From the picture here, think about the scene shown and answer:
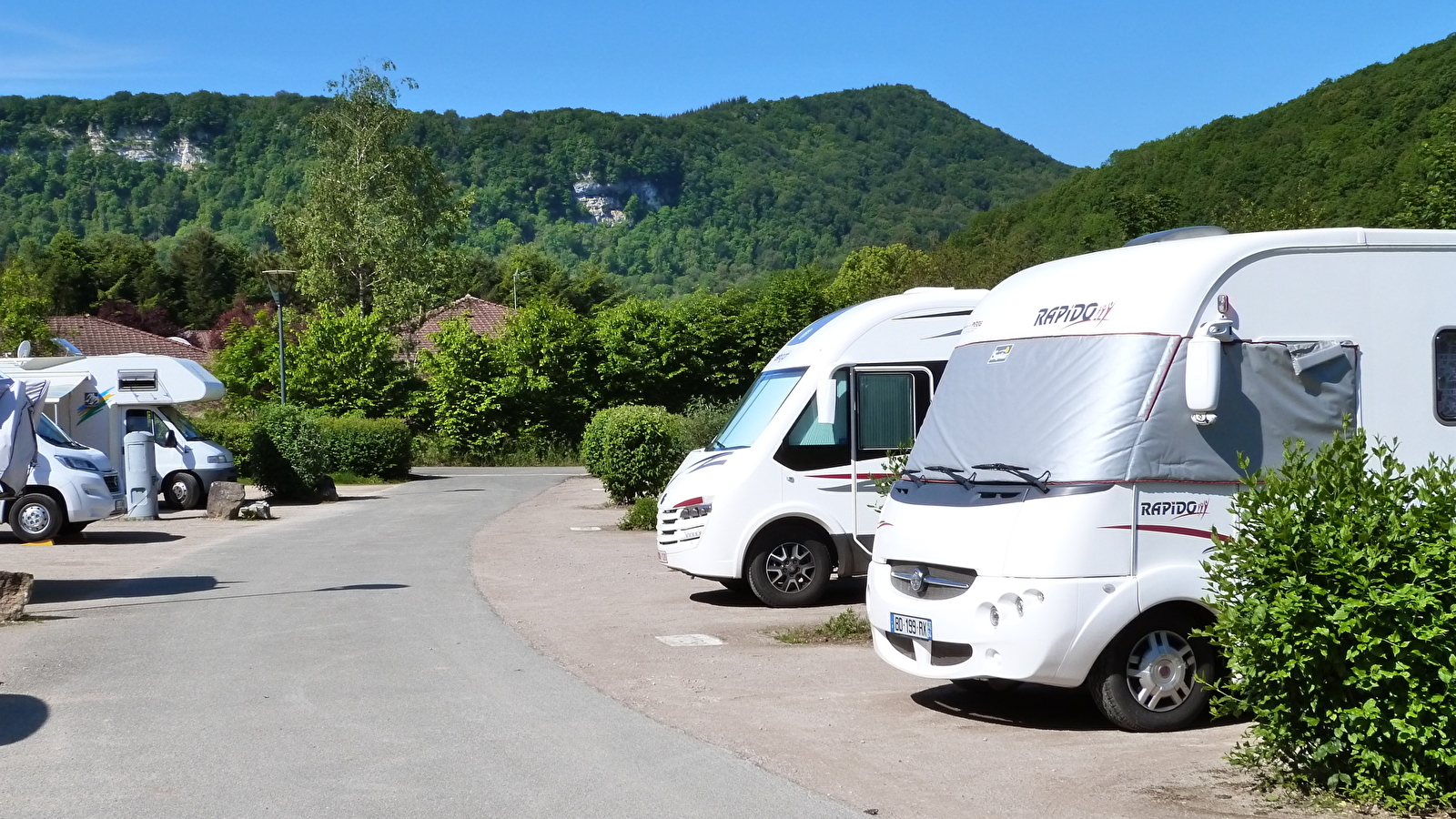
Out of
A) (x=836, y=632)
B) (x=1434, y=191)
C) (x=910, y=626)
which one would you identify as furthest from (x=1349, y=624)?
(x=1434, y=191)

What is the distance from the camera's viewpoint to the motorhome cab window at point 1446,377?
7980 mm

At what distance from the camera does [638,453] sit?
79.4 feet

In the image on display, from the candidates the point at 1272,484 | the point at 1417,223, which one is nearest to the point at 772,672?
the point at 1272,484

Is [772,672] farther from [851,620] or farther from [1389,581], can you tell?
[1389,581]

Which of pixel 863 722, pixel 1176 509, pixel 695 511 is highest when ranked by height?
pixel 1176 509

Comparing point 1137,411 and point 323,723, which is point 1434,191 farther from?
point 323,723

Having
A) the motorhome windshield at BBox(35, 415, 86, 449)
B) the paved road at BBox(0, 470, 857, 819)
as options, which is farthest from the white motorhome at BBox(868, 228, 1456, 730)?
the motorhome windshield at BBox(35, 415, 86, 449)

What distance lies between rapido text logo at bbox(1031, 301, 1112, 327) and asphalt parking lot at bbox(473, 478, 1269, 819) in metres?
2.28

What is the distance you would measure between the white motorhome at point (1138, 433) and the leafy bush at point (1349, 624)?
1.26m

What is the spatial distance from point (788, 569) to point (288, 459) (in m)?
18.1

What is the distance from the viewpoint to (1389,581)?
538cm

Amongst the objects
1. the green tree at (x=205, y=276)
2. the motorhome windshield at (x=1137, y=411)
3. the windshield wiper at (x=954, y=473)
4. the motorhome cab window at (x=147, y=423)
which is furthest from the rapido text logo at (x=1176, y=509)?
the green tree at (x=205, y=276)

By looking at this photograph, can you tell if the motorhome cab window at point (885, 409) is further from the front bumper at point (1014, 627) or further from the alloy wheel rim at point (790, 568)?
the front bumper at point (1014, 627)

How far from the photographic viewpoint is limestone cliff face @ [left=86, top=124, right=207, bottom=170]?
454 ft
